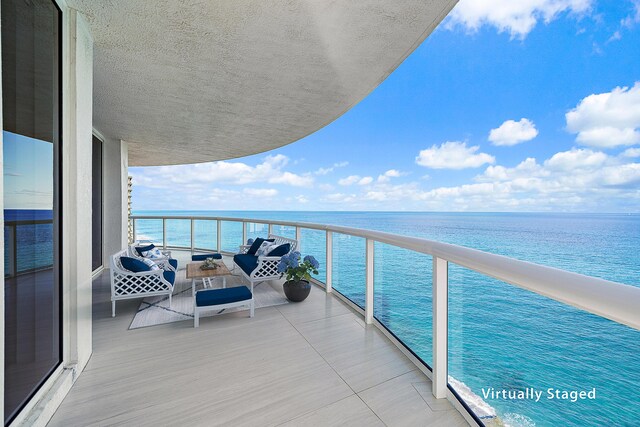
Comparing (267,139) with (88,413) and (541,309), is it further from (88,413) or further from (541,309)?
(541,309)

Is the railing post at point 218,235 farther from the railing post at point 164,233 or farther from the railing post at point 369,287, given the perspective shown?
the railing post at point 369,287

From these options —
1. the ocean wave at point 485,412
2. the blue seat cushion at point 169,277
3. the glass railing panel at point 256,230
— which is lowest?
the ocean wave at point 485,412

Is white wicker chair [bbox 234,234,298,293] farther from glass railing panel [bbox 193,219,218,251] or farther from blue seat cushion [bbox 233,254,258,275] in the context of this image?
glass railing panel [bbox 193,219,218,251]

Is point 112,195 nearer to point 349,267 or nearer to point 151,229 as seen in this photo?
point 151,229

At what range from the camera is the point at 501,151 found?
33625mm

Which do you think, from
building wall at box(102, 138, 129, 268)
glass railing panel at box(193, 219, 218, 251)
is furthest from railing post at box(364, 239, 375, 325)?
glass railing panel at box(193, 219, 218, 251)

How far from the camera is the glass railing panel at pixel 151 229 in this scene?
26.2 ft

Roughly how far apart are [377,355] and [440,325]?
0.73 meters

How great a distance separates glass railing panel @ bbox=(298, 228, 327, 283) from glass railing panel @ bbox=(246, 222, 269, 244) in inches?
51.6

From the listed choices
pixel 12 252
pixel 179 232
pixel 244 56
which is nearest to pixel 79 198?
pixel 12 252

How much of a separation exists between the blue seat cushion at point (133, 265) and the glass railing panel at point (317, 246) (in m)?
2.24

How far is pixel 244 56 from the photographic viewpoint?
2.59m

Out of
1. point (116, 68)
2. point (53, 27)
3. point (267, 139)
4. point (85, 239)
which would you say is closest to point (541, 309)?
point (85, 239)

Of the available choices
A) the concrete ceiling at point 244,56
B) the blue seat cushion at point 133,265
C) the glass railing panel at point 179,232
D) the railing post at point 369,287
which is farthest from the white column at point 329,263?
the glass railing panel at point 179,232
